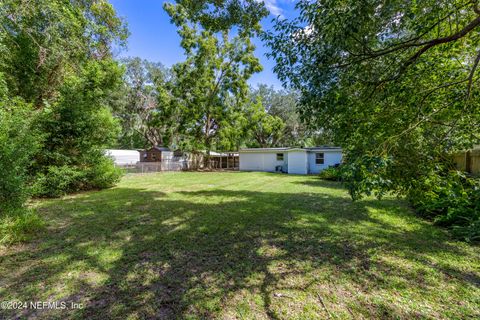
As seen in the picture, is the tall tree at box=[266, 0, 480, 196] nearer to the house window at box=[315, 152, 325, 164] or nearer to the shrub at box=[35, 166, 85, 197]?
the shrub at box=[35, 166, 85, 197]

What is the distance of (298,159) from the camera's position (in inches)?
725

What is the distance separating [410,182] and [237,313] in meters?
2.96

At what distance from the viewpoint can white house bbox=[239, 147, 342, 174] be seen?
1820cm

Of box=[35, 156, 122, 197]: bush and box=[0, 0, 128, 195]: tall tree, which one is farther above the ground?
box=[0, 0, 128, 195]: tall tree

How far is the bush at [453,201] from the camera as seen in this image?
3.07 metres

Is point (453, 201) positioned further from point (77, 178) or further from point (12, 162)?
point (77, 178)

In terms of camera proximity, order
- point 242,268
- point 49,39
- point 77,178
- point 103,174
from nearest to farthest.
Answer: point 242,268
point 49,39
point 77,178
point 103,174

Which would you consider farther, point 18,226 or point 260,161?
point 260,161

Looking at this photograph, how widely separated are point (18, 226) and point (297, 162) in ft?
55.9

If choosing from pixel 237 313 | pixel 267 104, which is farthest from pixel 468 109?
pixel 267 104

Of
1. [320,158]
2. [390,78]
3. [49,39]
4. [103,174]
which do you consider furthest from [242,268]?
[320,158]

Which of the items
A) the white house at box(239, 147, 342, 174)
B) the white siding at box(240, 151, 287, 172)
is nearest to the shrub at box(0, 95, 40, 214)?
the white house at box(239, 147, 342, 174)

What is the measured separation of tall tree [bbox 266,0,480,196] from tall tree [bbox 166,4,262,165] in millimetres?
16498

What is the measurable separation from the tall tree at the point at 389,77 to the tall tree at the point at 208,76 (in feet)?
54.1
